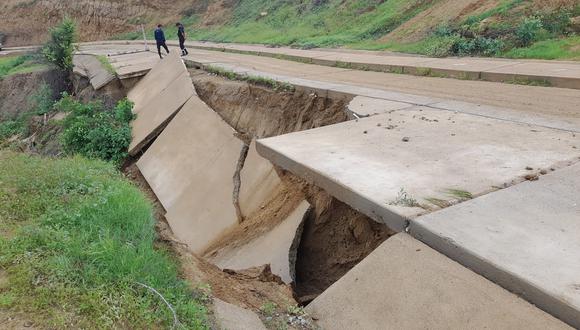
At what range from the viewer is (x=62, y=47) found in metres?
17.2

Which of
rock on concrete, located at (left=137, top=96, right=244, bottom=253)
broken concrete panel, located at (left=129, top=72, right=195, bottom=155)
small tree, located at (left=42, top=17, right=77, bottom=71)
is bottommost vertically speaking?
rock on concrete, located at (left=137, top=96, right=244, bottom=253)

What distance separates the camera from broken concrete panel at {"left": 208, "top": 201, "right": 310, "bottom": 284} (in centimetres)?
506

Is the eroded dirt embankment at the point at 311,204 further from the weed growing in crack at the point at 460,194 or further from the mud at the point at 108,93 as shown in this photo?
the mud at the point at 108,93

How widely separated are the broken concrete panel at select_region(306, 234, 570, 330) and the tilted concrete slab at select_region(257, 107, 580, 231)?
374mm

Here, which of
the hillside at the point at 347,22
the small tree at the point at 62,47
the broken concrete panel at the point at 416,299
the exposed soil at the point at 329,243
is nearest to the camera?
the broken concrete panel at the point at 416,299

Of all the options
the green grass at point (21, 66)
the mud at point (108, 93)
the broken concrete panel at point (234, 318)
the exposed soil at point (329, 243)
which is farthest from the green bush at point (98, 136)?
Result: the green grass at point (21, 66)

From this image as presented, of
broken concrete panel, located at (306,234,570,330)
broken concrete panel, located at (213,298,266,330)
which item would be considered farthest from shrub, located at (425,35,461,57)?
broken concrete panel, located at (213,298,266,330)

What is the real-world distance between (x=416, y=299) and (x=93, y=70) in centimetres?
1589

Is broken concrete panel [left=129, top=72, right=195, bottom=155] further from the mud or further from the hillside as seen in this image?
the hillside

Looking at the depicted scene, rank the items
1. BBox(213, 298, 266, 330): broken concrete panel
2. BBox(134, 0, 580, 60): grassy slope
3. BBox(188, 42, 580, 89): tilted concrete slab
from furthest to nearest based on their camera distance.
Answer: BBox(134, 0, 580, 60): grassy slope, BBox(188, 42, 580, 89): tilted concrete slab, BBox(213, 298, 266, 330): broken concrete panel

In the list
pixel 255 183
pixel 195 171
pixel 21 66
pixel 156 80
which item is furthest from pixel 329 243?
pixel 21 66

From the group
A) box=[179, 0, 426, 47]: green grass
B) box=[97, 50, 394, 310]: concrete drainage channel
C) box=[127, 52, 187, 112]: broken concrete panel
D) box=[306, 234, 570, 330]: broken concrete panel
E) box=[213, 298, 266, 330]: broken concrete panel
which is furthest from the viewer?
box=[179, 0, 426, 47]: green grass

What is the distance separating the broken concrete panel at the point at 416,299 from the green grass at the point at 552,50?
9110 millimetres

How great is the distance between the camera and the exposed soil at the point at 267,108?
27.3 ft
